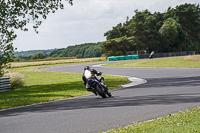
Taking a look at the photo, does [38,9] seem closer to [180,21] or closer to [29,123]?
[29,123]

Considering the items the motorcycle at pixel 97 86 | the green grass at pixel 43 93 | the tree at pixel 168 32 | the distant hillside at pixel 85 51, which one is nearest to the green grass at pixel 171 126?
the motorcycle at pixel 97 86

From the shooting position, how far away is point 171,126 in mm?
6027

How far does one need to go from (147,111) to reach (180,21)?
10675 centimetres

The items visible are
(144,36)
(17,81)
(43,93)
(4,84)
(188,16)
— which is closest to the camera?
(43,93)

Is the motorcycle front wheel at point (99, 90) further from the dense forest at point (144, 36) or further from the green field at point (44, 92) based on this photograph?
the dense forest at point (144, 36)

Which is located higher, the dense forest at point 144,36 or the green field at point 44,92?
the dense forest at point 144,36

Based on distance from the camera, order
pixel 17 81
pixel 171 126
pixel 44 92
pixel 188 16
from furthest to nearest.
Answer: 1. pixel 188 16
2. pixel 17 81
3. pixel 44 92
4. pixel 171 126

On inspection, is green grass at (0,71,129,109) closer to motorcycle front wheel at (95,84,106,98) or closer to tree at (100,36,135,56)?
motorcycle front wheel at (95,84,106,98)

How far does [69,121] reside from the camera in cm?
758

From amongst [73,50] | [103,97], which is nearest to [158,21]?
[103,97]

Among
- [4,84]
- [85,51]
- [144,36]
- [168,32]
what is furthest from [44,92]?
[85,51]

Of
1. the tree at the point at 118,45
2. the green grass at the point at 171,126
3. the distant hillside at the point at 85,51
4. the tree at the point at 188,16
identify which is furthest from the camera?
the distant hillside at the point at 85,51

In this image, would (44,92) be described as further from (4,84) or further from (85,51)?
(85,51)

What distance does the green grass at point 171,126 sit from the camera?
5.66 metres
